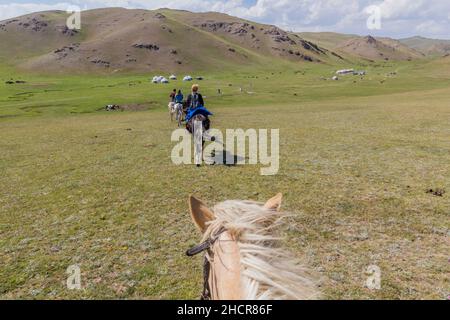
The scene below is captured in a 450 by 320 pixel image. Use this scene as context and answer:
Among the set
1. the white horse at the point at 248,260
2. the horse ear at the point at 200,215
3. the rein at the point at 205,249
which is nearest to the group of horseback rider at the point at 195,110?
the horse ear at the point at 200,215

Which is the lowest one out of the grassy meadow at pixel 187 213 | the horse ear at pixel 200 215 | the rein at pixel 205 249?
the grassy meadow at pixel 187 213

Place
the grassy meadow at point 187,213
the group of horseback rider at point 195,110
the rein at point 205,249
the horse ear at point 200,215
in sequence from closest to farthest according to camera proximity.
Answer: the rein at point 205,249, the horse ear at point 200,215, the grassy meadow at point 187,213, the group of horseback rider at point 195,110

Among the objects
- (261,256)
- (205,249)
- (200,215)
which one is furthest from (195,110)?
(261,256)

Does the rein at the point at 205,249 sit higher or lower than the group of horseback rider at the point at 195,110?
lower

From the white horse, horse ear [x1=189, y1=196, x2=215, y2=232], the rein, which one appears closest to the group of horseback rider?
horse ear [x1=189, y1=196, x2=215, y2=232]

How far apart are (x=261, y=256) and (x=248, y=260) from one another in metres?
0.13

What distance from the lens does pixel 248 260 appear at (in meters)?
2.40

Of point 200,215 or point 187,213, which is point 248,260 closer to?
point 200,215

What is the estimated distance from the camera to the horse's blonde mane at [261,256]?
227 cm

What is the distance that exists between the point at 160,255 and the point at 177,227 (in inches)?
60.6

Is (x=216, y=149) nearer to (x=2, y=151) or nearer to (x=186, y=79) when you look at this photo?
(x=2, y=151)

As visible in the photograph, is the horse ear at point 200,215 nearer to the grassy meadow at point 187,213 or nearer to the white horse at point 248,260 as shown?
the white horse at point 248,260
